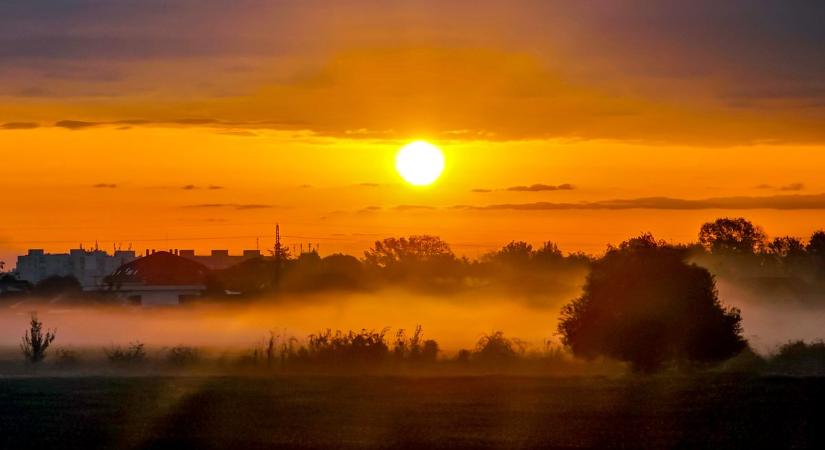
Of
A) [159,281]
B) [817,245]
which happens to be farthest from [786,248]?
[159,281]

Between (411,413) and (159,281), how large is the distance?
105 m

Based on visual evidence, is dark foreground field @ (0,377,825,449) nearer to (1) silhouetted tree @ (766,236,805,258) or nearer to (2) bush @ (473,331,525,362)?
(2) bush @ (473,331,525,362)

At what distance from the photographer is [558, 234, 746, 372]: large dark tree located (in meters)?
73.4

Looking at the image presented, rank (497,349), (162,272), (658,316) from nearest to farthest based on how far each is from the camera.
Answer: (658,316), (497,349), (162,272)

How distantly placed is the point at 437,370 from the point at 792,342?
76.2 feet

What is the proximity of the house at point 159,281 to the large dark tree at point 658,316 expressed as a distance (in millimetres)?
71146

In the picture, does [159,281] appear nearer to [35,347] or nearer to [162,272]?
[162,272]

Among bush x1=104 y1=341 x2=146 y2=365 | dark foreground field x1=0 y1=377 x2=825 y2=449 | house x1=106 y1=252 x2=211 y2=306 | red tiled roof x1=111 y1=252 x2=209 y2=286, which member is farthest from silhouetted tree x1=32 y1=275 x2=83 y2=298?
dark foreground field x1=0 y1=377 x2=825 y2=449

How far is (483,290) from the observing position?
132m

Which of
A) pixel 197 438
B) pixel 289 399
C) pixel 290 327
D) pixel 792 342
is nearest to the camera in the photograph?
pixel 197 438

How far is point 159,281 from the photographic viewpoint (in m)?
155

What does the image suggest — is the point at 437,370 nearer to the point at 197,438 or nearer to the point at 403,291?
the point at 197,438

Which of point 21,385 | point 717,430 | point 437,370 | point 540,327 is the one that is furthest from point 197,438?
point 540,327

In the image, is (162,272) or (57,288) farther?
(162,272)
